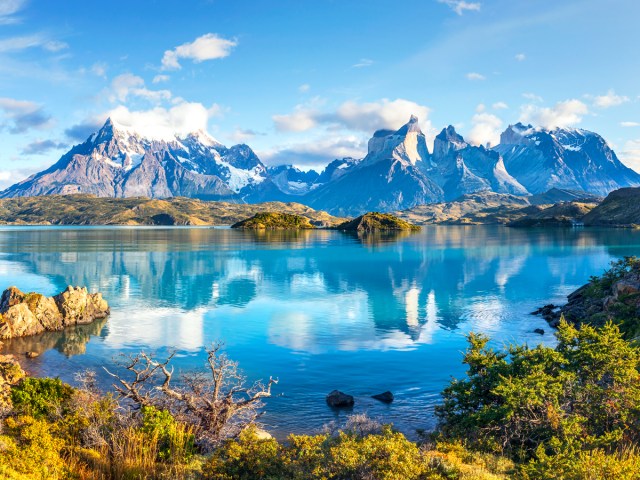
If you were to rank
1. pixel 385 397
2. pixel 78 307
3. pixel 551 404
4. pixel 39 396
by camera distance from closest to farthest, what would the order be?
1. pixel 551 404
2. pixel 39 396
3. pixel 385 397
4. pixel 78 307

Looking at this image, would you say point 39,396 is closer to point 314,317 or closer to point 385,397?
point 385,397

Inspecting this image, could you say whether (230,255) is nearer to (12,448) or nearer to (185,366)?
(185,366)

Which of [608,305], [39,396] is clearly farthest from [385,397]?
[608,305]

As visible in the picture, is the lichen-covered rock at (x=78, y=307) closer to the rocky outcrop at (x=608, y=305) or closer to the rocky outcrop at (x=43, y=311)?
the rocky outcrop at (x=43, y=311)

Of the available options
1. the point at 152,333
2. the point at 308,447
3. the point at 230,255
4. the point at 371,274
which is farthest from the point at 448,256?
the point at 308,447

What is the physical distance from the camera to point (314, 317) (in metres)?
68.3

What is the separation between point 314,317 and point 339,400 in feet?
109

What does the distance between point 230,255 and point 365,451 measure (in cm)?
14665

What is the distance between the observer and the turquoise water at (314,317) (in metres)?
40.9

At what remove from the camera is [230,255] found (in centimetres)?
16225

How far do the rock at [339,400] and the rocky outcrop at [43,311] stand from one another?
138ft

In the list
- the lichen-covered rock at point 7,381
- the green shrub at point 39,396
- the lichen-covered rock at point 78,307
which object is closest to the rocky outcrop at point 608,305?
the green shrub at point 39,396

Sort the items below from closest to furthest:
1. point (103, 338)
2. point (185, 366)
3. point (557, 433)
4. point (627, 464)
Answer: point (627, 464) < point (557, 433) < point (185, 366) < point (103, 338)

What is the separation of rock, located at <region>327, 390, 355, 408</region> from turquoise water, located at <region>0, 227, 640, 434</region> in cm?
66
